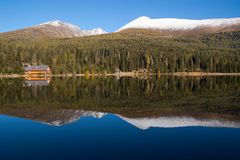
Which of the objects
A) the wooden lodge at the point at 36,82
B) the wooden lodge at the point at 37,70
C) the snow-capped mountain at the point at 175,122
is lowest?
the snow-capped mountain at the point at 175,122

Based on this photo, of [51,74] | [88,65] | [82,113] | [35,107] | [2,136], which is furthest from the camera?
[88,65]

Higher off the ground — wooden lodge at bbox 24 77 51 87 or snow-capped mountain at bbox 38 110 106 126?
wooden lodge at bbox 24 77 51 87

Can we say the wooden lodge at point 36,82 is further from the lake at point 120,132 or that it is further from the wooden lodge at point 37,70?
the lake at point 120,132

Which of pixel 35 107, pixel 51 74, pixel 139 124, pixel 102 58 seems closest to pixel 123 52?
pixel 102 58

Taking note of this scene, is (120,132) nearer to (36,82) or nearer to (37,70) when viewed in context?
(36,82)

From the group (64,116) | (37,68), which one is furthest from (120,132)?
(37,68)

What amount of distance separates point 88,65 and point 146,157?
13784cm

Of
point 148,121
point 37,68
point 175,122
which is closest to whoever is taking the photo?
point 175,122

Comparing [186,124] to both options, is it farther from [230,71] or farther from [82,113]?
[230,71]

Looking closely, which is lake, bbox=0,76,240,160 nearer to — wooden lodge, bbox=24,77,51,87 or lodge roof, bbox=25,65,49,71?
wooden lodge, bbox=24,77,51,87

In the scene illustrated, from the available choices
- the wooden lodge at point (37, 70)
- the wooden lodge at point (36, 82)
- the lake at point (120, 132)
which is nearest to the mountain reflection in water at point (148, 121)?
the lake at point (120, 132)

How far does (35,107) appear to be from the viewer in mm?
38000

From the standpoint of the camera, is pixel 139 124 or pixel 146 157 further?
pixel 139 124

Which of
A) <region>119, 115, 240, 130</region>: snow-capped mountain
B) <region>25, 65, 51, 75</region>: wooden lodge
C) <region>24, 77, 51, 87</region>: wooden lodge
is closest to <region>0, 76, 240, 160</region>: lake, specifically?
<region>119, 115, 240, 130</region>: snow-capped mountain
